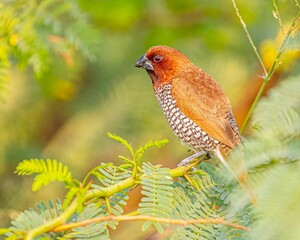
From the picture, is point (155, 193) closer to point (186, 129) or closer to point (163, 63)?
point (186, 129)

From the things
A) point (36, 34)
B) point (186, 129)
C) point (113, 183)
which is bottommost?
point (186, 129)

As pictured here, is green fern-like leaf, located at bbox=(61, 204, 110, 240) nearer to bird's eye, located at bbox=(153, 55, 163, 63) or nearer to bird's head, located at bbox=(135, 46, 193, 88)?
bird's head, located at bbox=(135, 46, 193, 88)

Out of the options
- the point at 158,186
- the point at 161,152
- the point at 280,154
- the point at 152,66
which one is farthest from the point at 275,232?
the point at 161,152

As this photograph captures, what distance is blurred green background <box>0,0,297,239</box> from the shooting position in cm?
484

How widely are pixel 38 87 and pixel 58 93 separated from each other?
14 cm

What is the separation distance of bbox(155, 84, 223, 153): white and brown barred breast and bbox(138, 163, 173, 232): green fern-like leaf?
1301 millimetres

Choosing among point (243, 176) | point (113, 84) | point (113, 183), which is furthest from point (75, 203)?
point (113, 84)

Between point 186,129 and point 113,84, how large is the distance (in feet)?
5.07

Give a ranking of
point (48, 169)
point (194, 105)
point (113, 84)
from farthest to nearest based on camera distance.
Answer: point (113, 84) → point (194, 105) → point (48, 169)

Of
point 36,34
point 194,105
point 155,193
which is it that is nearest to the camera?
point 155,193

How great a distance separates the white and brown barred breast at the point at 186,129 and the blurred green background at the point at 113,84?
24.4 inches

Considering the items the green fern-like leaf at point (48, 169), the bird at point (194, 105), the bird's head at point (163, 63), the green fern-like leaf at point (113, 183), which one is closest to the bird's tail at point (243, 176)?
the green fern-like leaf at point (113, 183)

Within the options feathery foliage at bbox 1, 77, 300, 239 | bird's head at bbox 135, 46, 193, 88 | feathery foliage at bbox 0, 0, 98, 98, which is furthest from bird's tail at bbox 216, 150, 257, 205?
bird's head at bbox 135, 46, 193, 88

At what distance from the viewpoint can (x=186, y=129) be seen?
3801mm
